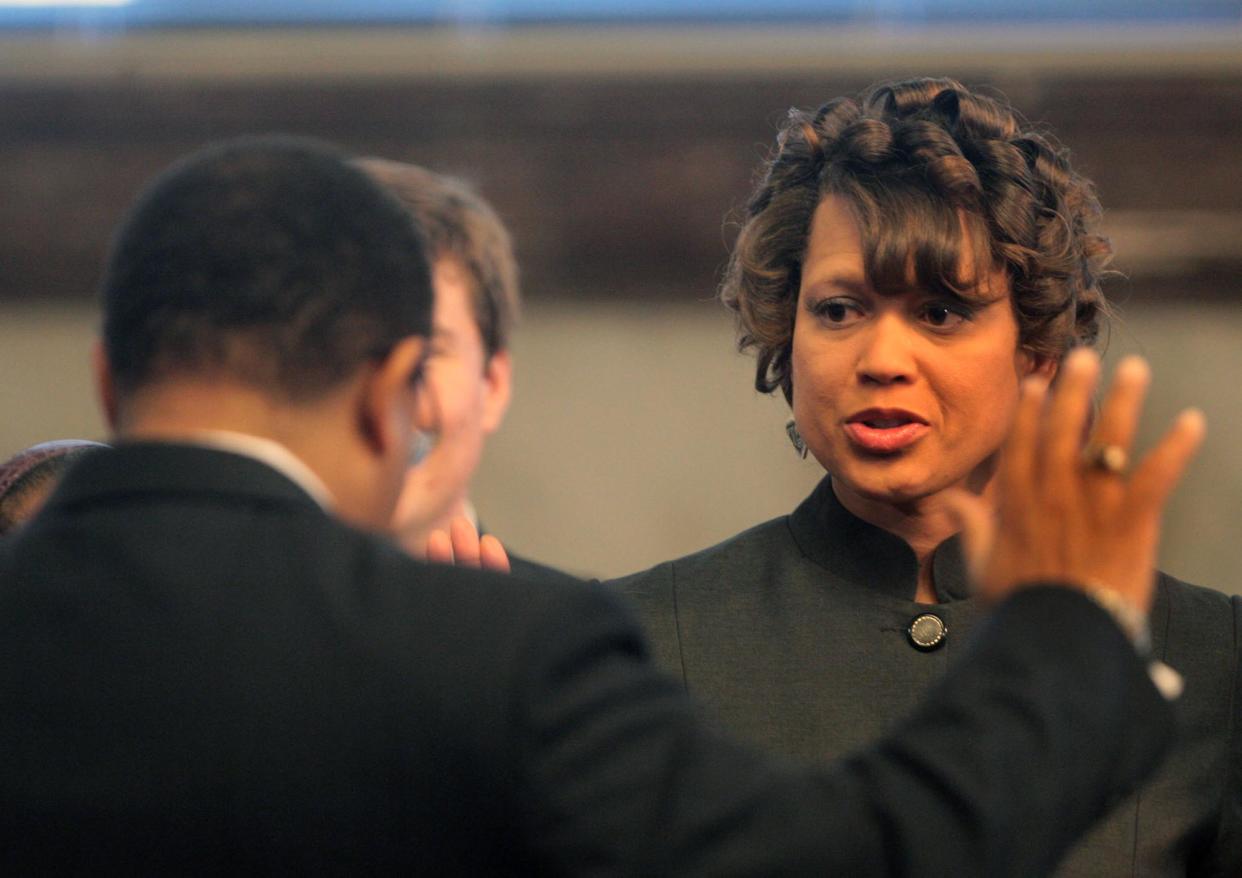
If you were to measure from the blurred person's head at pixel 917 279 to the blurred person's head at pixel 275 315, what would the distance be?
89 centimetres

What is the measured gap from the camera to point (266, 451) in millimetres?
1474

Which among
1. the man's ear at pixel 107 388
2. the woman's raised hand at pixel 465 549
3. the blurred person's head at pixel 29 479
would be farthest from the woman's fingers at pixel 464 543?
the man's ear at pixel 107 388

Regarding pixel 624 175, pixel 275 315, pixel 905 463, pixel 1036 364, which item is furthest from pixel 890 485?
pixel 624 175

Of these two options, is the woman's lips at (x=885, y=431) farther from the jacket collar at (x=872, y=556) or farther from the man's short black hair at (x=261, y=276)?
the man's short black hair at (x=261, y=276)

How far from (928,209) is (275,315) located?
3.57ft

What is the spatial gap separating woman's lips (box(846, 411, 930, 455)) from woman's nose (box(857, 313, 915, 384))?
0.04m

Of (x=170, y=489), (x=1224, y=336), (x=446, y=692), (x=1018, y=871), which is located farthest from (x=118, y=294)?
(x=1224, y=336)

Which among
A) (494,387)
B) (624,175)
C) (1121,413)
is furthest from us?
(624,175)

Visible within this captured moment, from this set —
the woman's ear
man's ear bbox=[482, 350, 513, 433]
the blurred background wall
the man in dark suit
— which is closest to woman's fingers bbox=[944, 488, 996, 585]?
the man in dark suit

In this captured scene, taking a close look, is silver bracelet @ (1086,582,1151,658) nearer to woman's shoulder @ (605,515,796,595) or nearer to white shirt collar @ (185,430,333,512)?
white shirt collar @ (185,430,333,512)

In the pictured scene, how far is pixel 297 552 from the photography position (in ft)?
4.70

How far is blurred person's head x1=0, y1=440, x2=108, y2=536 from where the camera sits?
2.31m

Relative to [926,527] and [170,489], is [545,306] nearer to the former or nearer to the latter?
[926,527]

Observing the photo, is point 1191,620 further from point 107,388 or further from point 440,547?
point 107,388
